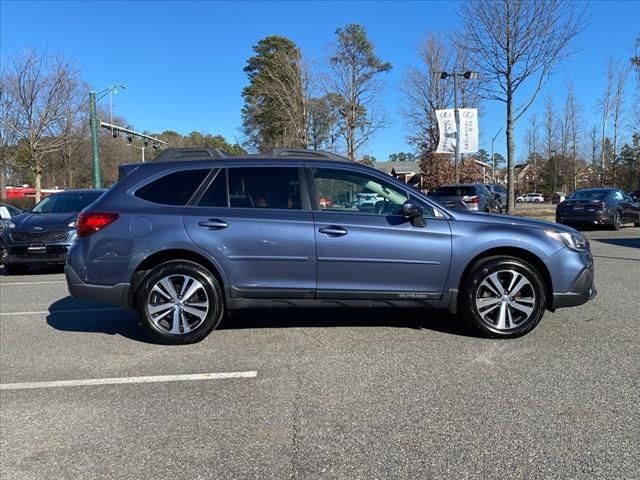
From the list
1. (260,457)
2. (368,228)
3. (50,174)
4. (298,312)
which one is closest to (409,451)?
(260,457)

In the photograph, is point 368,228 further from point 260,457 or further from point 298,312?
point 260,457

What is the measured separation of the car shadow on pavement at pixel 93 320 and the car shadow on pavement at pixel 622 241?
11897 millimetres

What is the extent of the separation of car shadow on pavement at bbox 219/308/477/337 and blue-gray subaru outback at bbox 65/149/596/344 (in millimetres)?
561

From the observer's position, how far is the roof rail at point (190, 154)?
546cm

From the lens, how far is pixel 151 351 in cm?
507

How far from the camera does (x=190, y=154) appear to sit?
18.2 feet

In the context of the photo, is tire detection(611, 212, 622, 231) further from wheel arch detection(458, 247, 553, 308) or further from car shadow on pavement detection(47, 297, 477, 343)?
wheel arch detection(458, 247, 553, 308)

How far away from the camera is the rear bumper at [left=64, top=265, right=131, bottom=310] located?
5.14 m

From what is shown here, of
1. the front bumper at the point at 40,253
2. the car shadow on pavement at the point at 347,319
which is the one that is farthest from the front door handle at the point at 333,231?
the front bumper at the point at 40,253

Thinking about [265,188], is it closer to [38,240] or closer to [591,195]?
[38,240]

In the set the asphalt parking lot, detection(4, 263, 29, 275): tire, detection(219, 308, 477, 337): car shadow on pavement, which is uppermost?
detection(4, 263, 29, 275): tire

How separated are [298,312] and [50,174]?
214ft

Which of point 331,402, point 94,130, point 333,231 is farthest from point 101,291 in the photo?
point 94,130

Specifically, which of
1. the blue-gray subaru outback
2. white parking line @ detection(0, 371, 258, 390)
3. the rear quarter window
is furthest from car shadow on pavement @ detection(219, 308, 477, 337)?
the rear quarter window
